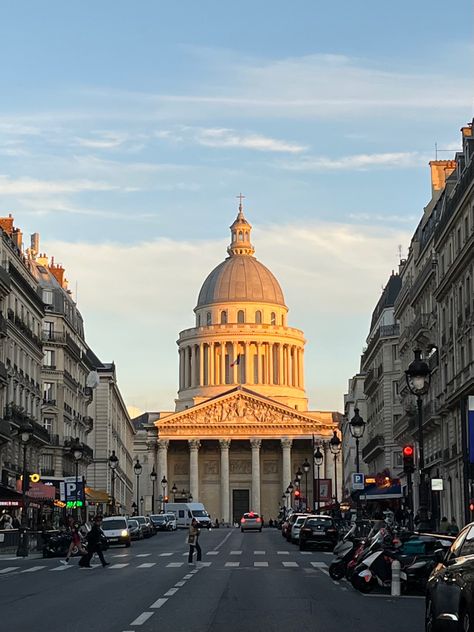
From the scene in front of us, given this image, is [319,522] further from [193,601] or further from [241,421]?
[241,421]

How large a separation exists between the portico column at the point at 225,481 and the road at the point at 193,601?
143 metres

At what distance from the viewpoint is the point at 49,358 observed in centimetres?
9481

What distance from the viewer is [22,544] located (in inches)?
2015

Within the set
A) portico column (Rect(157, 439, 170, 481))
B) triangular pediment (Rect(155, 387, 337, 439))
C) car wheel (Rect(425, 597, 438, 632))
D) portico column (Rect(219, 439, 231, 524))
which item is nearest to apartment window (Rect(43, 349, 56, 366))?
car wheel (Rect(425, 597, 438, 632))

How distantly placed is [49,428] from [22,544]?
1648 inches

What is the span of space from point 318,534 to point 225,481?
423ft

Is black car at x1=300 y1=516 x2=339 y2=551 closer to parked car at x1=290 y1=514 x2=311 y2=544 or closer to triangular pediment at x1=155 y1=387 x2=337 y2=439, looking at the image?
parked car at x1=290 y1=514 x2=311 y2=544

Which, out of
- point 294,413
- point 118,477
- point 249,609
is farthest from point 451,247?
point 294,413

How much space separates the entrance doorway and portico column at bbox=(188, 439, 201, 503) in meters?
6.74

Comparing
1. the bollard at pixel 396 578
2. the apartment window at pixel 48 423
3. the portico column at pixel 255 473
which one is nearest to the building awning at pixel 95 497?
the apartment window at pixel 48 423

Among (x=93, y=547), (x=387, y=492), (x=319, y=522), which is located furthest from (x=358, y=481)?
(x=93, y=547)

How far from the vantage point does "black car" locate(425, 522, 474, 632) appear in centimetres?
1388

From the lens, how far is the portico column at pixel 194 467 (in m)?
183

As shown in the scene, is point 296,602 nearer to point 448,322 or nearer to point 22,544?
point 22,544
